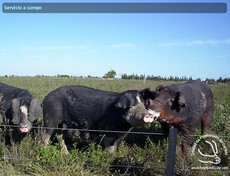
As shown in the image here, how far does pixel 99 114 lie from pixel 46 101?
125cm

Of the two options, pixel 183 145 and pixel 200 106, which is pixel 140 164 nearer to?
pixel 183 145

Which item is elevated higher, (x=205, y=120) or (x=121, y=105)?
(x=121, y=105)

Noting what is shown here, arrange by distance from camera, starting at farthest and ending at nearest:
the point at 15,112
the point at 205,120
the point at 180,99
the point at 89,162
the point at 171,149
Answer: the point at 205,120 < the point at 15,112 < the point at 180,99 < the point at 89,162 < the point at 171,149

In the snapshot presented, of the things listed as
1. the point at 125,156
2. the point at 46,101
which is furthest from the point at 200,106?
the point at 46,101

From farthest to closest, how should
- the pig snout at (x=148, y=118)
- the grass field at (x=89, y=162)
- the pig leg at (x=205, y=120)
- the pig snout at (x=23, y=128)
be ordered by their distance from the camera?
the pig leg at (x=205, y=120), the pig snout at (x=23, y=128), the pig snout at (x=148, y=118), the grass field at (x=89, y=162)

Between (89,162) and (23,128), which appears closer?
(89,162)

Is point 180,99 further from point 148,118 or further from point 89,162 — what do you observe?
point 89,162

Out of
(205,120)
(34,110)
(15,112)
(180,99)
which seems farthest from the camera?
(205,120)

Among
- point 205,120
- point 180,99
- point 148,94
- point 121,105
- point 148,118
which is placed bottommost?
point 205,120

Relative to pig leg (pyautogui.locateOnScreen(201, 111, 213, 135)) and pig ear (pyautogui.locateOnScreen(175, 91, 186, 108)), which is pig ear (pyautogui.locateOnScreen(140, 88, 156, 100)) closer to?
pig ear (pyautogui.locateOnScreen(175, 91, 186, 108))

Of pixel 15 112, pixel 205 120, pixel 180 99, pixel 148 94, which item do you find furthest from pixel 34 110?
pixel 205 120

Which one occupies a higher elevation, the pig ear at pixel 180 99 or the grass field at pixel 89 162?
the pig ear at pixel 180 99

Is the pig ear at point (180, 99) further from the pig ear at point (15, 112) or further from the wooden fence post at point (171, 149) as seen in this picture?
the pig ear at point (15, 112)

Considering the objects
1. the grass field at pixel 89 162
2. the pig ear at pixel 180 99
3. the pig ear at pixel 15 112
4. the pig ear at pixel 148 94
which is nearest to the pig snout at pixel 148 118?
the pig ear at pixel 148 94
